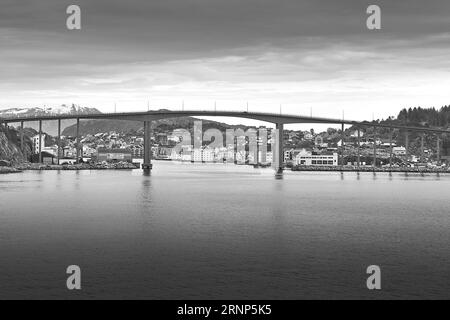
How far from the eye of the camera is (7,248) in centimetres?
2944

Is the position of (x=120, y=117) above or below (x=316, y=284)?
above

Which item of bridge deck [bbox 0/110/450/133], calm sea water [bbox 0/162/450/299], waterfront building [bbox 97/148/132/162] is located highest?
bridge deck [bbox 0/110/450/133]

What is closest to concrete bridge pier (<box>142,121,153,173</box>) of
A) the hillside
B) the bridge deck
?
the bridge deck

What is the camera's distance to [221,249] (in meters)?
→ 30.0

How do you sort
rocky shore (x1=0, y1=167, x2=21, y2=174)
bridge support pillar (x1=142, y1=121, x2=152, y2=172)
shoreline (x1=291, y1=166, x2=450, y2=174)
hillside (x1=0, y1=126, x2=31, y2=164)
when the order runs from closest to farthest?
rocky shore (x1=0, y1=167, x2=21, y2=174) → hillside (x1=0, y1=126, x2=31, y2=164) → bridge support pillar (x1=142, y1=121, x2=152, y2=172) → shoreline (x1=291, y1=166, x2=450, y2=174)

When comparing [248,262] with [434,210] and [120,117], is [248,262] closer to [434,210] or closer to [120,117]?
[434,210]

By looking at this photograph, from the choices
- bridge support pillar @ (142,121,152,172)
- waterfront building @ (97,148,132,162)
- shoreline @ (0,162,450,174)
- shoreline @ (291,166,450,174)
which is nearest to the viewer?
shoreline @ (0,162,450,174)

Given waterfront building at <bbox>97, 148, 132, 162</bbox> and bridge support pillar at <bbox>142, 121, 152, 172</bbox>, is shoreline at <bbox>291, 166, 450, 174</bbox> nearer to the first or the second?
bridge support pillar at <bbox>142, 121, 152, 172</bbox>

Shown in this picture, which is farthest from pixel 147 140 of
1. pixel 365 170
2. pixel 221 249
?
pixel 221 249

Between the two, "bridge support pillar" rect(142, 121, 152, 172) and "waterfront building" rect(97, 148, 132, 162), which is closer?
"bridge support pillar" rect(142, 121, 152, 172)

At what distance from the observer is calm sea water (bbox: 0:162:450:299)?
22562 mm

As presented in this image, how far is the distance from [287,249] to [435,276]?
8.27 m

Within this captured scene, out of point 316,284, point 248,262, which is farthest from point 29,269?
point 316,284

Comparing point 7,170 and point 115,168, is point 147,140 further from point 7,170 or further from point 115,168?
point 7,170
